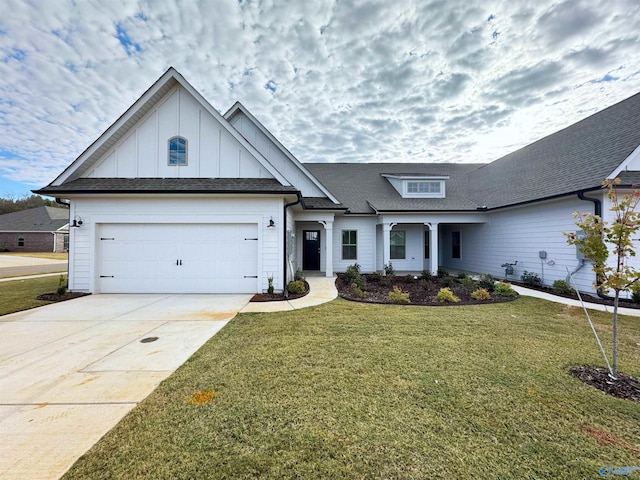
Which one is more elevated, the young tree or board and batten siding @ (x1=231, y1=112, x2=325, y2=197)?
board and batten siding @ (x1=231, y1=112, x2=325, y2=197)

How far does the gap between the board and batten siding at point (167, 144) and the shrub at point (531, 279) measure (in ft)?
35.0

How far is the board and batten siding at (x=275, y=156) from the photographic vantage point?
506 inches

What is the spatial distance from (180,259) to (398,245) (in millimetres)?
10706

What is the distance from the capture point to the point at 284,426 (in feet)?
8.54

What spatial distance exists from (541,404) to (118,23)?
14.7 m

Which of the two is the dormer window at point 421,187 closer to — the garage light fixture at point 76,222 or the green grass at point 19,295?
the garage light fixture at point 76,222

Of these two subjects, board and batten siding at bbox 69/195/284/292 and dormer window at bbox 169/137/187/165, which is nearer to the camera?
board and batten siding at bbox 69/195/284/292

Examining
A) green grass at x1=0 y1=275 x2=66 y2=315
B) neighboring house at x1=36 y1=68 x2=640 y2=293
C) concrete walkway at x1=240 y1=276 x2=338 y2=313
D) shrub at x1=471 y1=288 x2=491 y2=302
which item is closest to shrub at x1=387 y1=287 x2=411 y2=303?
concrete walkway at x1=240 y1=276 x2=338 y2=313

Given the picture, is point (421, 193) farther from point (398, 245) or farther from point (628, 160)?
point (628, 160)

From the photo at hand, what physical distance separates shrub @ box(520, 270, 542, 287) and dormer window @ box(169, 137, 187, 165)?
13.5m

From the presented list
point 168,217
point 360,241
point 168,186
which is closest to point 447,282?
point 360,241

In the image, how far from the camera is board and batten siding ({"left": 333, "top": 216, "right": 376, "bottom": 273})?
1421 centimetres

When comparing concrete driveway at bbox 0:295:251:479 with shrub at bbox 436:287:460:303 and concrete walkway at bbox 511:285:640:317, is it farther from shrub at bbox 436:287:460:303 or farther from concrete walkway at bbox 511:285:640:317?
concrete walkway at bbox 511:285:640:317

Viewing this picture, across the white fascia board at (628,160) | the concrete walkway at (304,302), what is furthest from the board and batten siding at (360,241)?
the white fascia board at (628,160)
